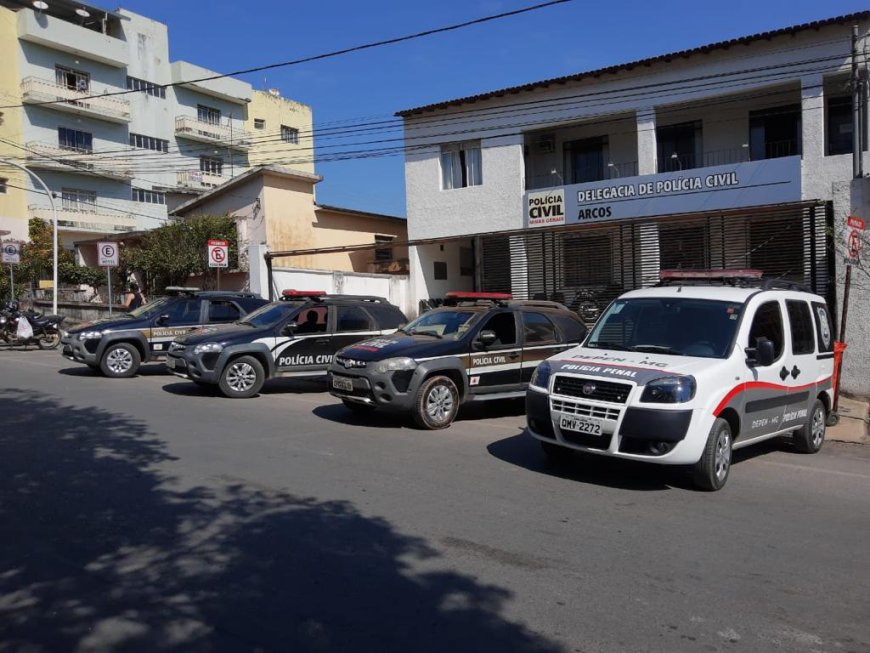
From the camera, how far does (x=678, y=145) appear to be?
21.1m

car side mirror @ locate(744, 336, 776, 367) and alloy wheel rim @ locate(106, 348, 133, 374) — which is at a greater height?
car side mirror @ locate(744, 336, 776, 367)

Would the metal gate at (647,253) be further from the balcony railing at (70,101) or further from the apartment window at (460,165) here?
the balcony railing at (70,101)

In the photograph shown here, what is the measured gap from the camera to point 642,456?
6.31m

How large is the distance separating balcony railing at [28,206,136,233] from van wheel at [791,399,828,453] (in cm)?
4524

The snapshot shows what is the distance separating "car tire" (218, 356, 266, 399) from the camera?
11.6 meters

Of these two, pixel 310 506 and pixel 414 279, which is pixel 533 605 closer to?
pixel 310 506

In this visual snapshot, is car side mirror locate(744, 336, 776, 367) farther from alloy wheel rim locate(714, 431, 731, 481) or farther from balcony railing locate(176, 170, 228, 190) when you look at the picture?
balcony railing locate(176, 170, 228, 190)

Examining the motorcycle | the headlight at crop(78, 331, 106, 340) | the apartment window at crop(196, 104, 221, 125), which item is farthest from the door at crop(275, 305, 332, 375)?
the apartment window at crop(196, 104, 221, 125)

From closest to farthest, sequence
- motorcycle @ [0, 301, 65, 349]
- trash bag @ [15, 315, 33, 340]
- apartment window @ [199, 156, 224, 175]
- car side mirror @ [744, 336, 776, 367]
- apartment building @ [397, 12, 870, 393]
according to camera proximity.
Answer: car side mirror @ [744, 336, 776, 367] < apartment building @ [397, 12, 870, 393] < trash bag @ [15, 315, 33, 340] < motorcycle @ [0, 301, 65, 349] < apartment window @ [199, 156, 224, 175]

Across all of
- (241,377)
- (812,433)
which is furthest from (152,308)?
(812,433)

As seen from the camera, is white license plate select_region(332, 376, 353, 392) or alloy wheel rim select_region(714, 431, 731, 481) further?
white license plate select_region(332, 376, 353, 392)

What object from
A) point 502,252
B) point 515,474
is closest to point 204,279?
point 502,252

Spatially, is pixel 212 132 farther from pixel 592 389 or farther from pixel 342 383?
pixel 592 389

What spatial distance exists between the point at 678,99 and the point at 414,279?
31.1 ft
